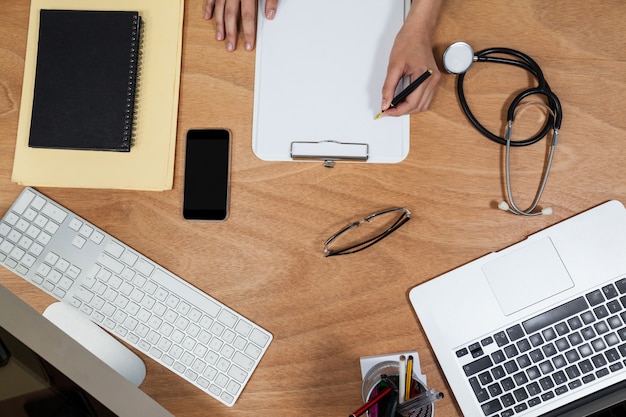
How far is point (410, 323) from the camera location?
2.90 feet

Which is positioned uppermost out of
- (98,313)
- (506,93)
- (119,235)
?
(506,93)

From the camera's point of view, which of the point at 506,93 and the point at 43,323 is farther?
the point at 506,93

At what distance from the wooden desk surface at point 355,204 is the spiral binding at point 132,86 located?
8cm

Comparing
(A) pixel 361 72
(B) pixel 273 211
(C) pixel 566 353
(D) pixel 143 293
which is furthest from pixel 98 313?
(C) pixel 566 353

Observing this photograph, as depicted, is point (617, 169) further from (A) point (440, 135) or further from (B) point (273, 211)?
(B) point (273, 211)

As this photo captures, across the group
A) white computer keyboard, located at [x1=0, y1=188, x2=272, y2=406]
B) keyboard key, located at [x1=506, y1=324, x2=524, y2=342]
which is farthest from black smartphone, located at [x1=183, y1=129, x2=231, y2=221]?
keyboard key, located at [x1=506, y1=324, x2=524, y2=342]

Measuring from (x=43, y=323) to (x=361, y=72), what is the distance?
600 millimetres

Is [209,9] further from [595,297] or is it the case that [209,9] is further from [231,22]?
[595,297]

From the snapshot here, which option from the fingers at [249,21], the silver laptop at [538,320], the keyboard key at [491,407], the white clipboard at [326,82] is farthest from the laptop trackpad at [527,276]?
the fingers at [249,21]

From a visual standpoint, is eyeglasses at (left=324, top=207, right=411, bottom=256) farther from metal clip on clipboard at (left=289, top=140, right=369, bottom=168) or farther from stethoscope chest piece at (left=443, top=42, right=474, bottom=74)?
stethoscope chest piece at (left=443, top=42, right=474, bottom=74)

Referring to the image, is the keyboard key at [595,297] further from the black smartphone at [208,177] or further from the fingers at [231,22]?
the fingers at [231,22]

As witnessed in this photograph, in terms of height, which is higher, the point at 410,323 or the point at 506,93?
the point at 506,93

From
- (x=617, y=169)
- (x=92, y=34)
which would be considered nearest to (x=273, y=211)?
(x=92, y=34)

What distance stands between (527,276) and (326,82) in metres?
0.44
